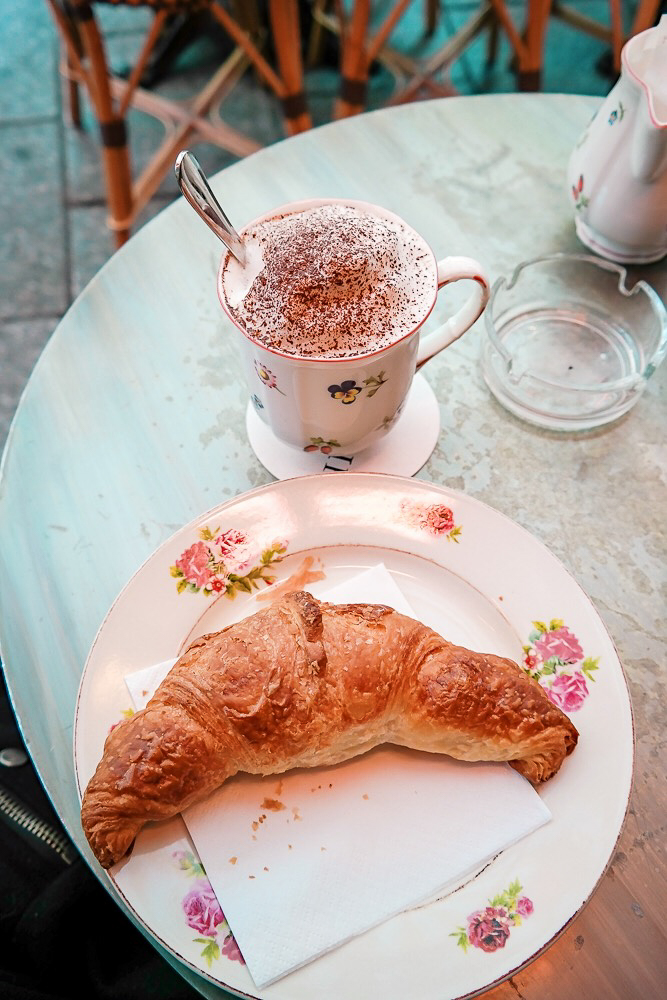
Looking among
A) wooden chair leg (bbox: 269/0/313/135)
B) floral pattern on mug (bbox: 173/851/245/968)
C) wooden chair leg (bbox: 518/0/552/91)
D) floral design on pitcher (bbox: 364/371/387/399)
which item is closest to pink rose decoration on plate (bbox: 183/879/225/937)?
floral pattern on mug (bbox: 173/851/245/968)

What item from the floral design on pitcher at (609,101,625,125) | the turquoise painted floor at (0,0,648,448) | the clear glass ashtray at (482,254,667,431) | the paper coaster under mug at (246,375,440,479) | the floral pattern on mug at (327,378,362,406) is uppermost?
the floral design on pitcher at (609,101,625,125)

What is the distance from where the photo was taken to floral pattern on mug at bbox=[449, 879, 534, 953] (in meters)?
0.59

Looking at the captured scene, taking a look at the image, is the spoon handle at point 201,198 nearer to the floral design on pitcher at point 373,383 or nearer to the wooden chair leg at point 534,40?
the floral design on pitcher at point 373,383

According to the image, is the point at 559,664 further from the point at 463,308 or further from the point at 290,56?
the point at 290,56

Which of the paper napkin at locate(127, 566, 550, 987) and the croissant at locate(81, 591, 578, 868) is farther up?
the croissant at locate(81, 591, 578, 868)

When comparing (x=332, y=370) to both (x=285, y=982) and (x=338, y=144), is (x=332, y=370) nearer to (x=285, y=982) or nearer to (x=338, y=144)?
(x=285, y=982)

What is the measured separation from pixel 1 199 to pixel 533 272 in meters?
1.68

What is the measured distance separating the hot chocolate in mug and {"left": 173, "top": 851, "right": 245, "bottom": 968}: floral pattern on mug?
1.32ft

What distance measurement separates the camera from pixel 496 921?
Result: 0.60 meters

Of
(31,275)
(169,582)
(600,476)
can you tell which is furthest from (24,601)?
(31,275)

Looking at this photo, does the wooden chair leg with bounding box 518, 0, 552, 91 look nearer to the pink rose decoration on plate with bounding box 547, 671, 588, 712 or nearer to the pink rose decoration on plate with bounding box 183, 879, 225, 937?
the pink rose decoration on plate with bounding box 547, 671, 588, 712

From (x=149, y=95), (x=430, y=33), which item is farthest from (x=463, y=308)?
(x=430, y=33)

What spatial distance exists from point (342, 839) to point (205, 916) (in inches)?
4.7

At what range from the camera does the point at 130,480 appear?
2.81 feet
